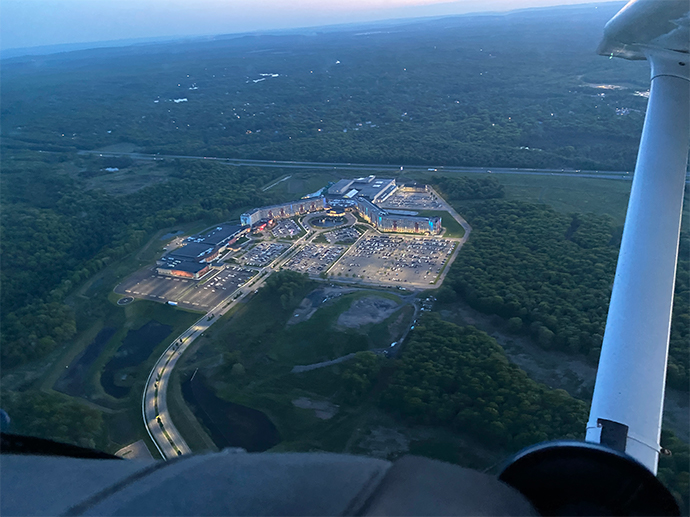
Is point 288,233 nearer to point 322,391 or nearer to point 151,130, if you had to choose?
point 322,391

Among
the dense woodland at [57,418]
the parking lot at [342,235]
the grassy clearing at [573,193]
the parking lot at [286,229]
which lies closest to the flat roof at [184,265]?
the parking lot at [286,229]

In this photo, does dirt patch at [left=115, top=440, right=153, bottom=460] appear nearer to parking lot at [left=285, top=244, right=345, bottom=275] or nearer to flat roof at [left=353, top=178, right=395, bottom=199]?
parking lot at [left=285, top=244, right=345, bottom=275]

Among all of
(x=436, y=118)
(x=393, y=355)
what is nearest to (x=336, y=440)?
(x=393, y=355)

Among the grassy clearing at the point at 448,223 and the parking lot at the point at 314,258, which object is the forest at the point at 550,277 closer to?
the grassy clearing at the point at 448,223

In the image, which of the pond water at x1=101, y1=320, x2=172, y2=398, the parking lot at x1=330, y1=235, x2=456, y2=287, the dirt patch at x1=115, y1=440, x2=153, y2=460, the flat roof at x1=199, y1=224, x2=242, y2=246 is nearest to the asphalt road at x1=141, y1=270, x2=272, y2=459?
the dirt patch at x1=115, y1=440, x2=153, y2=460

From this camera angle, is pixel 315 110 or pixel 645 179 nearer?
pixel 645 179
